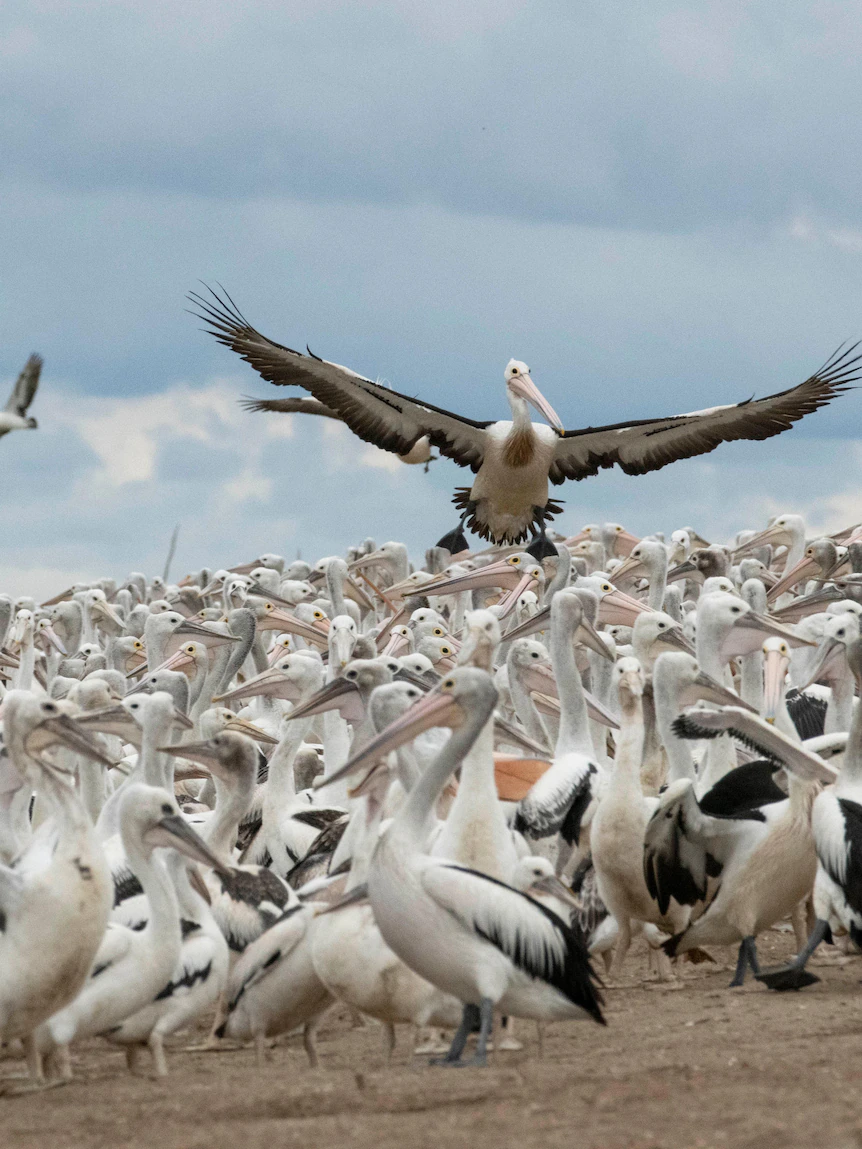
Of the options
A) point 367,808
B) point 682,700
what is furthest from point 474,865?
point 682,700

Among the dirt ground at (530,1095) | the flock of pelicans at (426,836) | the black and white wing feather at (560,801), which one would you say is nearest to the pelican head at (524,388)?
the flock of pelicans at (426,836)

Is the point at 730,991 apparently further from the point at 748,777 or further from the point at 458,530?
the point at 458,530

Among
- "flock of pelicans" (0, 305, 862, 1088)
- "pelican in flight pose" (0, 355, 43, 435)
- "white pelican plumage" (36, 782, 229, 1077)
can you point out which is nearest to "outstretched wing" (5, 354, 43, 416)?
"pelican in flight pose" (0, 355, 43, 435)

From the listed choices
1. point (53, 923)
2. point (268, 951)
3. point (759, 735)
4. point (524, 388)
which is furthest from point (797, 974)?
point (524, 388)

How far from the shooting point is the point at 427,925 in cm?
591

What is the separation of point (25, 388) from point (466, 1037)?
916 centimetres

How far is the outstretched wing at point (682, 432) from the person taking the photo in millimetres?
16906

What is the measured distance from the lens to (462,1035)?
6.04 metres

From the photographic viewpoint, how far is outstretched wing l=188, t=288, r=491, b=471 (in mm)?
16562

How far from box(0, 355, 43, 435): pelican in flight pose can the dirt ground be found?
7.36m

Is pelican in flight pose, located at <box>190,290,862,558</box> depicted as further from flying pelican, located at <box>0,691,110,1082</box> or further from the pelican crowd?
flying pelican, located at <box>0,691,110,1082</box>

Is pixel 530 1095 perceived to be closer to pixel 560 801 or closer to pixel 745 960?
pixel 745 960

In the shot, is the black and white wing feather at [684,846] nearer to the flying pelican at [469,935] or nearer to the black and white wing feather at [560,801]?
the black and white wing feather at [560,801]

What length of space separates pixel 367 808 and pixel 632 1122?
234 cm
